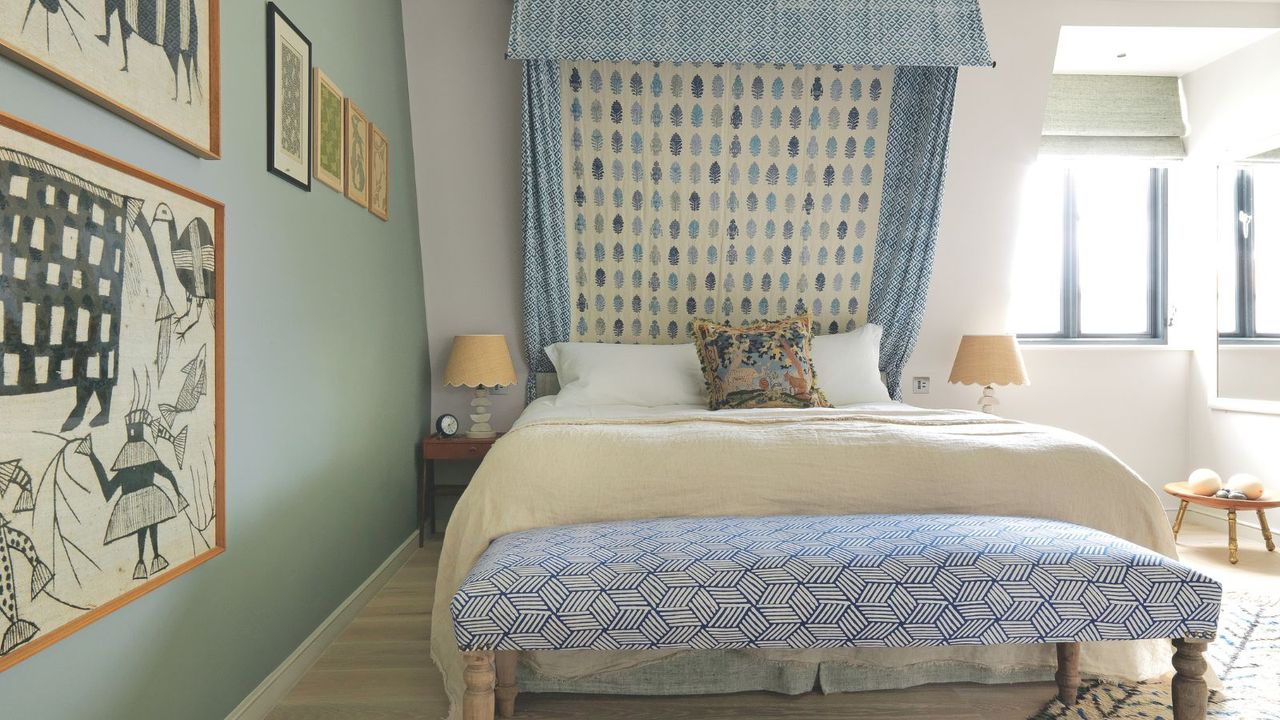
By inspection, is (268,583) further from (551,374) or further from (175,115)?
(551,374)

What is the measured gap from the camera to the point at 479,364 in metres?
3.48

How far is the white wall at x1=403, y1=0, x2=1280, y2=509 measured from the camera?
368cm

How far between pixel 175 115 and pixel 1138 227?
4674 millimetres

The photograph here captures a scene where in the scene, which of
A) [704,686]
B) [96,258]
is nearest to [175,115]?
[96,258]

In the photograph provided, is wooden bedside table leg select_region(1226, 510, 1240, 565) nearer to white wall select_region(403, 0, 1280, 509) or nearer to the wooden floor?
white wall select_region(403, 0, 1280, 509)

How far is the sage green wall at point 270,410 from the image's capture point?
4.27 ft

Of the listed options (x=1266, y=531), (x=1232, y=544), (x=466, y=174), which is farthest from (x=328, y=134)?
(x=1266, y=531)

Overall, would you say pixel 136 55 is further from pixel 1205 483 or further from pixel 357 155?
pixel 1205 483

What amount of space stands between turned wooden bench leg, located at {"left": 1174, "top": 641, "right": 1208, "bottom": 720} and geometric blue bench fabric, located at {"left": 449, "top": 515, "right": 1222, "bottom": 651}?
0.03m

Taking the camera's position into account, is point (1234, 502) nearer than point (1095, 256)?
Yes

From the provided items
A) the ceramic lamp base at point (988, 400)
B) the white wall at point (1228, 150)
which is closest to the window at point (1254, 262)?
the white wall at point (1228, 150)

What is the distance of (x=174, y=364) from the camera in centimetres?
148

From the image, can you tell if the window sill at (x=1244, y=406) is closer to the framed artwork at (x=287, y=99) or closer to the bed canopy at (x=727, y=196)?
the bed canopy at (x=727, y=196)

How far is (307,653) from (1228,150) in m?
4.61
